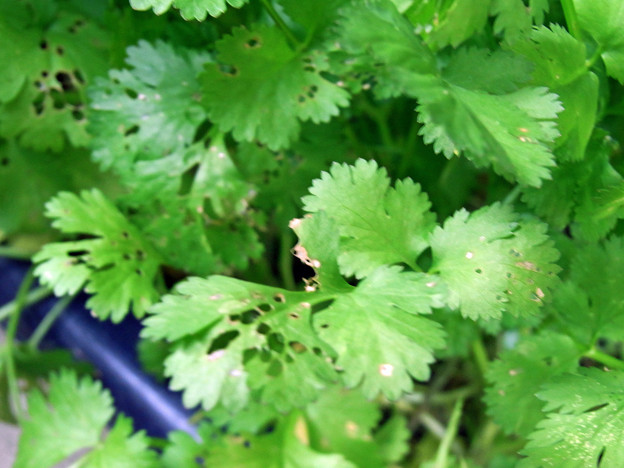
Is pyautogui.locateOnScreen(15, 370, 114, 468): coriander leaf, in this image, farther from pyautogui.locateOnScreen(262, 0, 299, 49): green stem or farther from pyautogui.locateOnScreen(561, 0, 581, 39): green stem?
pyautogui.locateOnScreen(561, 0, 581, 39): green stem

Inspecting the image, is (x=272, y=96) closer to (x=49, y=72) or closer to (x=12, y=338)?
(x=49, y=72)

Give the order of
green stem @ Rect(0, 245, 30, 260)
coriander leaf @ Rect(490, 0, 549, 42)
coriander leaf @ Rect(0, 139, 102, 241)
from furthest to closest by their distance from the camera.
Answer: green stem @ Rect(0, 245, 30, 260)
coriander leaf @ Rect(0, 139, 102, 241)
coriander leaf @ Rect(490, 0, 549, 42)

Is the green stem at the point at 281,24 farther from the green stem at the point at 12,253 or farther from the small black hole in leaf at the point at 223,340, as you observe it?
the green stem at the point at 12,253

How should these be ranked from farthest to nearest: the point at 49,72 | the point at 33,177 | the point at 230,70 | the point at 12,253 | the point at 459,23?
Answer: the point at 12,253 → the point at 33,177 → the point at 49,72 → the point at 230,70 → the point at 459,23

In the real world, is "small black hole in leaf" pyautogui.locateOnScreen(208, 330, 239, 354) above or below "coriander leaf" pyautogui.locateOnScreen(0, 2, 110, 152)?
below

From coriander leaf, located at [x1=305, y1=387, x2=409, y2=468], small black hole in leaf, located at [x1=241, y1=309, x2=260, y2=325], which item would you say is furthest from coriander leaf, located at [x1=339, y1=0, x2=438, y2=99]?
coriander leaf, located at [x1=305, y1=387, x2=409, y2=468]

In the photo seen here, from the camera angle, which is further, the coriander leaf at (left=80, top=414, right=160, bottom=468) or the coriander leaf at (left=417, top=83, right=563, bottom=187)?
the coriander leaf at (left=80, top=414, right=160, bottom=468)

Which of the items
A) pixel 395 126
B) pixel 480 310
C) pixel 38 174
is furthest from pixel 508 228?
pixel 38 174

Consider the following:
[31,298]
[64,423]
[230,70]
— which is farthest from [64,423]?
[230,70]

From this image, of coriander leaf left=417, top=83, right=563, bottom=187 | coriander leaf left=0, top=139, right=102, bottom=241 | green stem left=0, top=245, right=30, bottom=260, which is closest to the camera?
coriander leaf left=417, top=83, right=563, bottom=187
